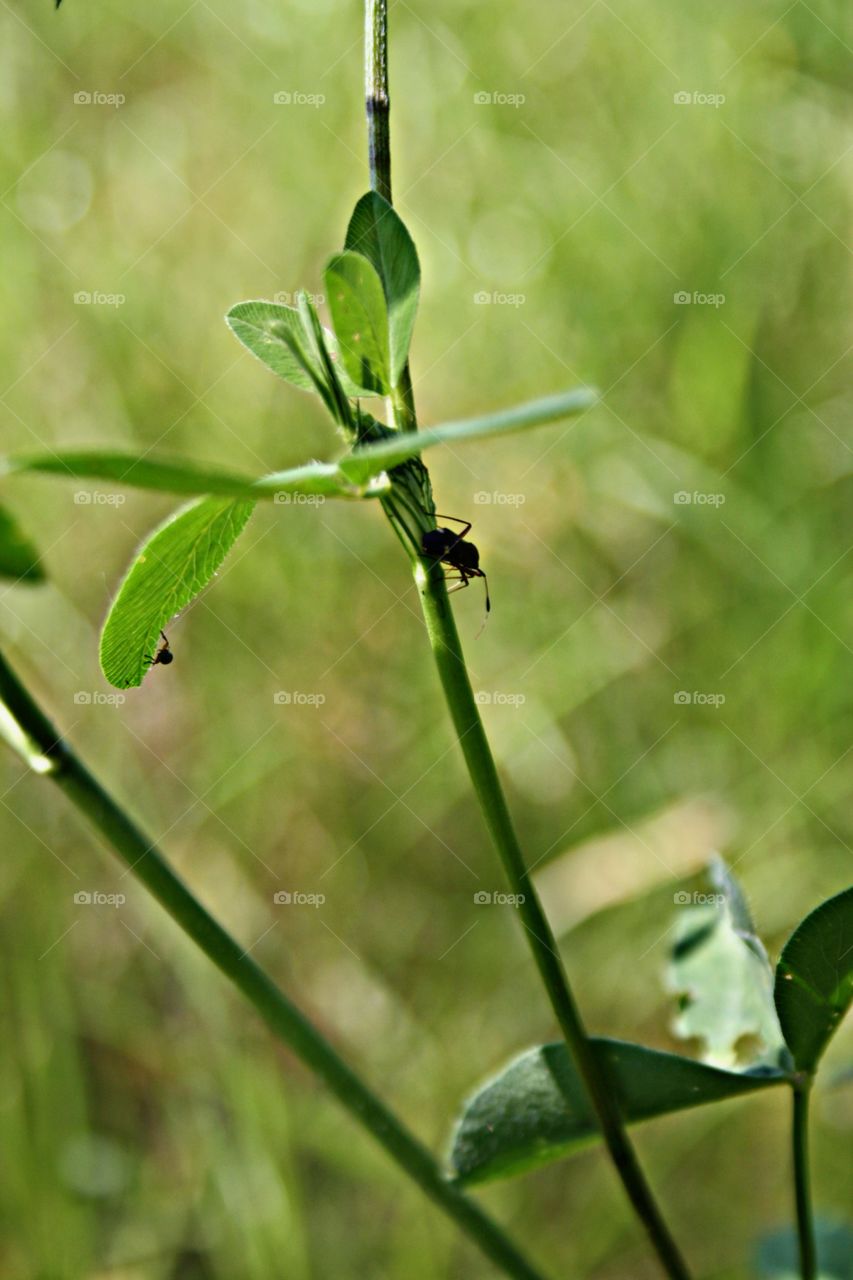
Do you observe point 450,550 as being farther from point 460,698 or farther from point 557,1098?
point 557,1098

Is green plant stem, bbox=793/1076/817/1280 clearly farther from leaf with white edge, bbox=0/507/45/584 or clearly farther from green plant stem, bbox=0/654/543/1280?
leaf with white edge, bbox=0/507/45/584

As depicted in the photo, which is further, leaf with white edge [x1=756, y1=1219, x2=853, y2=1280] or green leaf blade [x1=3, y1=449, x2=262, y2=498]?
leaf with white edge [x1=756, y1=1219, x2=853, y2=1280]

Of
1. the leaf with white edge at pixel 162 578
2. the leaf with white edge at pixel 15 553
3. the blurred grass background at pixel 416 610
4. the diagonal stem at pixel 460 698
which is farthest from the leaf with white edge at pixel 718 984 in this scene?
the blurred grass background at pixel 416 610

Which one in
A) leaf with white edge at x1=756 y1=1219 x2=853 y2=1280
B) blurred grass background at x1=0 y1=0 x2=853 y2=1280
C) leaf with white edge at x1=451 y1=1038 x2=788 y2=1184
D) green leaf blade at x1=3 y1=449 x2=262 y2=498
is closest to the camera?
green leaf blade at x1=3 y1=449 x2=262 y2=498

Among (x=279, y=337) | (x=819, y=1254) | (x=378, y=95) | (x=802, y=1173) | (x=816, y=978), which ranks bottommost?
(x=819, y=1254)

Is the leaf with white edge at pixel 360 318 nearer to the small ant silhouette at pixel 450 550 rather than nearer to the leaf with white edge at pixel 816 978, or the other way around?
the small ant silhouette at pixel 450 550

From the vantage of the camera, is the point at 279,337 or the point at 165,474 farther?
the point at 279,337

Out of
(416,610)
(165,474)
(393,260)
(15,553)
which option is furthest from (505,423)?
(416,610)

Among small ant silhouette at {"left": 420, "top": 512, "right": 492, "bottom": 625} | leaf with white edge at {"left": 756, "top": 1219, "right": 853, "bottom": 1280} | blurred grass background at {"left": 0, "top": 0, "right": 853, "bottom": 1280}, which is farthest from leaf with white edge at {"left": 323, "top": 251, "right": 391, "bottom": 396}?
blurred grass background at {"left": 0, "top": 0, "right": 853, "bottom": 1280}
